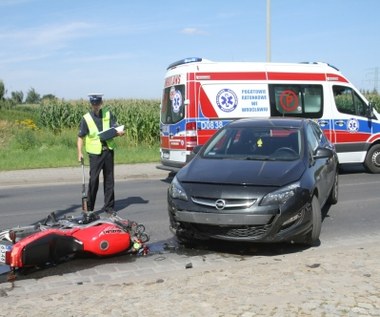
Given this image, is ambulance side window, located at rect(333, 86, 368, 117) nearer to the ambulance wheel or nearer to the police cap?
the ambulance wheel

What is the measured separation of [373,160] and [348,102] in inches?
66.0

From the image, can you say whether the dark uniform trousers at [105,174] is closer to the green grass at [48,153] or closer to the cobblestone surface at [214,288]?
the cobblestone surface at [214,288]

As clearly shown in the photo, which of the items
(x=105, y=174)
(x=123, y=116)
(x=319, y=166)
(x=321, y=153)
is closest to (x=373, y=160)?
(x=319, y=166)

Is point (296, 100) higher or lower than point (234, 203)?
higher

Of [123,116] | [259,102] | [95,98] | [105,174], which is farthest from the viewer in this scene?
[123,116]

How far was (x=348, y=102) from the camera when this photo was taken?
1383 cm

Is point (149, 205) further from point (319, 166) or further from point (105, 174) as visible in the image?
point (319, 166)

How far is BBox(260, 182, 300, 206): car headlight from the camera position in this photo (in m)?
5.93

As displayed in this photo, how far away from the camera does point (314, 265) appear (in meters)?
5.31

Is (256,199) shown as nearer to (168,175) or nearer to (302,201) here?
(302,201)

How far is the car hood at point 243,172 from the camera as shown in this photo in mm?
6176

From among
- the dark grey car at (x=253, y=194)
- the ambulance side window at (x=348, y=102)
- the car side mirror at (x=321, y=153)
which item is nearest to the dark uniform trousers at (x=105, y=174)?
the dark grey car at (x=253, y=194)

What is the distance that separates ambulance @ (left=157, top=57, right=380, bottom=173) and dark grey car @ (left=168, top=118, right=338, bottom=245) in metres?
4.98

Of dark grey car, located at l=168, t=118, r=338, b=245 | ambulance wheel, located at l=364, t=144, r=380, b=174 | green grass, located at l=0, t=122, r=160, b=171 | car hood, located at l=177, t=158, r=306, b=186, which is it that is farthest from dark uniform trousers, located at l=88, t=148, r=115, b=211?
green grass, located at l=0, t=122, r=160, b=171
